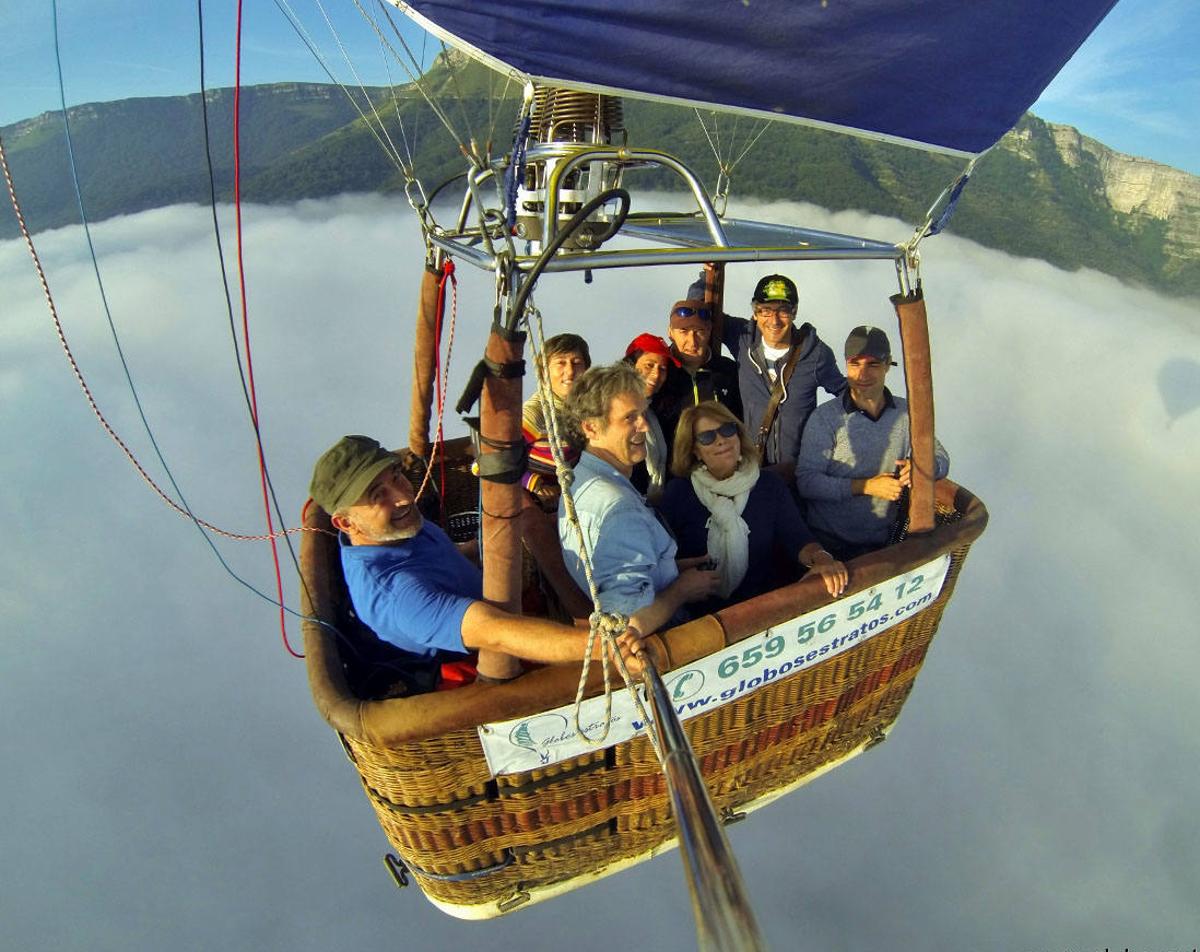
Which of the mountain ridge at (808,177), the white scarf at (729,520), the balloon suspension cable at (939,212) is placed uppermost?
the mountain ridge at (808,177)

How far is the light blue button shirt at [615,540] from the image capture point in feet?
5.51

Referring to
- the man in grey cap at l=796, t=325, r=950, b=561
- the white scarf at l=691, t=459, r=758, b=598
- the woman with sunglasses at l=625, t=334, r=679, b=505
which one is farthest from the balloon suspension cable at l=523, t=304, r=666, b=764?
the man in grey cap at l=796, t=325, r=950, b=561

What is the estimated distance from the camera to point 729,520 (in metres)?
2.07

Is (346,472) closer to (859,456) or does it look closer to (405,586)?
(405,586)

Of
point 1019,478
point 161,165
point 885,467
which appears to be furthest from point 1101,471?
point 161,165

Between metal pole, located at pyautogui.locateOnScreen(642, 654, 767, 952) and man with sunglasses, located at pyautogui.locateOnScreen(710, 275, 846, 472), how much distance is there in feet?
7.13

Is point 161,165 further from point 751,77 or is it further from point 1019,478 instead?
point 751,77

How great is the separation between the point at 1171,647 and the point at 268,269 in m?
55.9

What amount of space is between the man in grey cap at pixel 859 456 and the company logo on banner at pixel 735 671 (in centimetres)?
33

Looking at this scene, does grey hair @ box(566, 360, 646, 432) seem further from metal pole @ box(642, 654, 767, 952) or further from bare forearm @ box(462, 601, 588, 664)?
metal pole @ box(642, 654, 767, 952)

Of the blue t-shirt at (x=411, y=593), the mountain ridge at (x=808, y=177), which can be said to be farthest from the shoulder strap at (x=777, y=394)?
the mountain ridge at (x=808, y=177)

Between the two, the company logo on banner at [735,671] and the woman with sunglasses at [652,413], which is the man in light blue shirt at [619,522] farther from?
the woman with sunglasses at [652,413]

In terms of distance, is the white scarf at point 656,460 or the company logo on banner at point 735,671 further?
the white scarf at point 656,460

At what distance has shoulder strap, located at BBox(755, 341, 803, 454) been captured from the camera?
3070 mm
